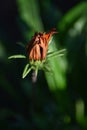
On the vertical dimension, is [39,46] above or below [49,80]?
above

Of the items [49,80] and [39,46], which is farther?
[49,80]

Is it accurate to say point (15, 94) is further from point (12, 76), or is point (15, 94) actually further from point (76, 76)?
point (76, 76)

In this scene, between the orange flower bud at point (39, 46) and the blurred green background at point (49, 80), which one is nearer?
the orange flower bud at point (39, 46)

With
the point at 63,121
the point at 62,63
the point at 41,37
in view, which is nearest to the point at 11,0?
the point at 62,63

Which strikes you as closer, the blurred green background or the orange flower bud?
the orange flower bud
